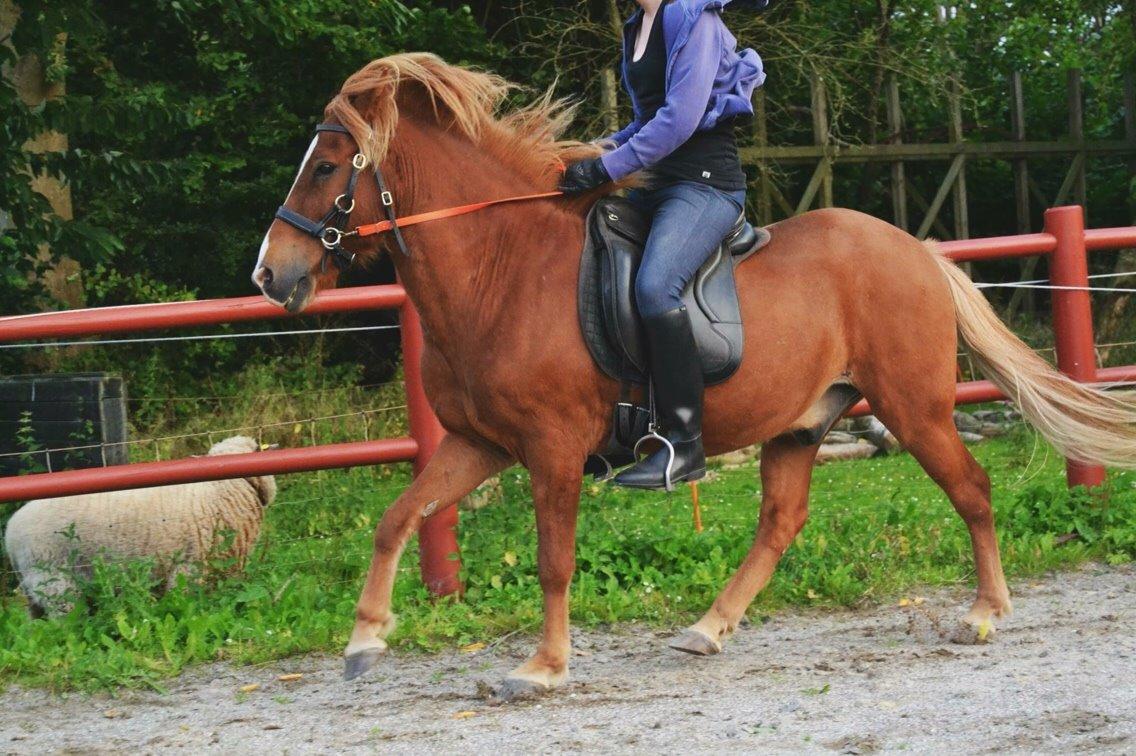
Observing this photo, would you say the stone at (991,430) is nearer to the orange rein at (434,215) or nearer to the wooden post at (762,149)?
the wooden post at (762,149)

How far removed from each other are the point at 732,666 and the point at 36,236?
751 centimetres

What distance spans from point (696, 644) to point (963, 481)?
54.5 inches

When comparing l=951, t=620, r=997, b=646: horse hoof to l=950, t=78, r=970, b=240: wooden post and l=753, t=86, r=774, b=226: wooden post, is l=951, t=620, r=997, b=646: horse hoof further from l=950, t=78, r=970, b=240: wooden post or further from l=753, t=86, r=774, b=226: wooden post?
l=950, t=78, r=970, b=240: wooden post

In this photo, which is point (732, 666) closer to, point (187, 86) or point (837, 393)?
point (837, 393)

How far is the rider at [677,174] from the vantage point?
17.0 ft

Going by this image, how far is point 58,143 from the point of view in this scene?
1314 cm

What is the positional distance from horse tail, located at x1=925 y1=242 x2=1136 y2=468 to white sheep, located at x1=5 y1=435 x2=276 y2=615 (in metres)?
3.85

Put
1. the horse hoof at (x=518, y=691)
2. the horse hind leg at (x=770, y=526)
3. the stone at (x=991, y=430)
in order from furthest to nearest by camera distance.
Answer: the stone at (x=991, y=430)
the horse hind leg at (x=770, y=526)
the horse hoof at (x=518, y=691)

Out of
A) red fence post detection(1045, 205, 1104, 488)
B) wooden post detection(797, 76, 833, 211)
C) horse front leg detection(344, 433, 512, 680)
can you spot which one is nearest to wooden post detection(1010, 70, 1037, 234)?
wooden post detection(797, 76, 833, 211)

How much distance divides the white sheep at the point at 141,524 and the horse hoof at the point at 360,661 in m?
2.15

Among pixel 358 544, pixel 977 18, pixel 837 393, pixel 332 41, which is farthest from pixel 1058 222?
pixel 977 18

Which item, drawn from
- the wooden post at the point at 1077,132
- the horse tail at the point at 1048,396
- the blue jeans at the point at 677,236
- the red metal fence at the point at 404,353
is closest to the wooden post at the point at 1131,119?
the wooden post at the point at 1077,132

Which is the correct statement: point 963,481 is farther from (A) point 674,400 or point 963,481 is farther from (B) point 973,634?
(A) point 674,400

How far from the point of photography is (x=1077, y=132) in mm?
20031
